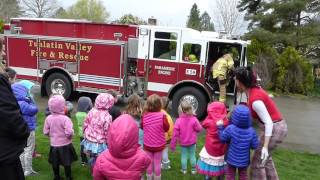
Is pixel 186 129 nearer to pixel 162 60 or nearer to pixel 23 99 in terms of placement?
pixel 23 99

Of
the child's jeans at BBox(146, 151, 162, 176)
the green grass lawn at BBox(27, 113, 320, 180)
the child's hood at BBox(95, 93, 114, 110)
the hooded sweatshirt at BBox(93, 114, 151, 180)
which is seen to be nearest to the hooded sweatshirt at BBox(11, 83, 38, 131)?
the child's hood at BBox(95, 93, 114, 110)

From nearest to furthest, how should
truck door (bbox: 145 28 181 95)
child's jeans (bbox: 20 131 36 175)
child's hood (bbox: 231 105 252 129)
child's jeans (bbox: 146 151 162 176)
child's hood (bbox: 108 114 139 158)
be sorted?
1. child's hood (bbox: 108 114 139 158)
2. child's hood (bbox: 231 105 252 129)
3. child's jeans (bbox: 146 151 162 176)
4. child's jeans (bbox: 20 131 36 175)
5. truck door (bbox: 145 28 181 95)

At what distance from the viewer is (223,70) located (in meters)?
10.8

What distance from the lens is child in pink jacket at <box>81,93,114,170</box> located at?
545cm

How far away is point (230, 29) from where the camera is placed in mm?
37312

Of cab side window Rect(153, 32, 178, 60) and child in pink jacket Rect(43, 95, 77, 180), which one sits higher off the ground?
cab side window Rect(153, 32, 178, 60)

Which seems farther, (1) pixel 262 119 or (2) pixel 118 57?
(2) pixel 118 57

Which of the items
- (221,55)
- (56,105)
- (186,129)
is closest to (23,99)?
(56,105)

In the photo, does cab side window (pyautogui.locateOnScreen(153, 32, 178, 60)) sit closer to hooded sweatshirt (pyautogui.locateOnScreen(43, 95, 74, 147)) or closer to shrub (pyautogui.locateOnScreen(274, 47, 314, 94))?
hooded sweatshirt (pyautogui.locateOnScreen(43, 95, 74, 147))

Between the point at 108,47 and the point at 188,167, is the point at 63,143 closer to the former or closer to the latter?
the point at 188,167

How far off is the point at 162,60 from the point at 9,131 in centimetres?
852

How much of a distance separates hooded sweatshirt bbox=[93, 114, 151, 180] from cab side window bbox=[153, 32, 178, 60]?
7749 millimetres

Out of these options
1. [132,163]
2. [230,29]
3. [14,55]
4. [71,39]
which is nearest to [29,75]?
[14,55]

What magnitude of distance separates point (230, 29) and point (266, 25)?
8626mm
